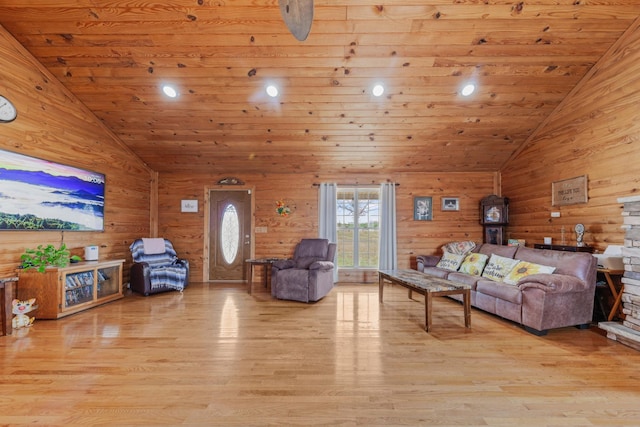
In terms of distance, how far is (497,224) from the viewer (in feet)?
17.8

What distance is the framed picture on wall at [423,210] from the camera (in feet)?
19.6

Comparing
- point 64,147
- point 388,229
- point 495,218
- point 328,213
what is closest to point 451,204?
point 495,218

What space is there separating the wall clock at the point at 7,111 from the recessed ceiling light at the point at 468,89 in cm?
529

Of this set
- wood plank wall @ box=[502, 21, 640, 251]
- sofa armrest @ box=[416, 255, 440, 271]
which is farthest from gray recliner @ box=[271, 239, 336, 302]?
wood plank wall @ box=[502, 21, 640, 251]

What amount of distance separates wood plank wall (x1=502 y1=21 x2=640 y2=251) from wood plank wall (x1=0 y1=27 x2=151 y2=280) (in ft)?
21.9

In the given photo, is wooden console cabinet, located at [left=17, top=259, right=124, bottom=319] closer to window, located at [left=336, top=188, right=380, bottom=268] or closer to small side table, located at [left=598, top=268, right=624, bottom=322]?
window, located at [left=336, top=188, right=380, bottom=268]

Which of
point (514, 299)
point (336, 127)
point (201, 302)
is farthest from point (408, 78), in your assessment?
point (201, 302)

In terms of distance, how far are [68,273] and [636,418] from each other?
5.27 m

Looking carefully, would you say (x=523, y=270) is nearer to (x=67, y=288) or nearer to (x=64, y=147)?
(x=67, y=288)

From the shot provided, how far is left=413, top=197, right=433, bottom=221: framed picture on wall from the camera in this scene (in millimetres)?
5961

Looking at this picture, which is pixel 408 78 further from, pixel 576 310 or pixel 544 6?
pixel 576 310

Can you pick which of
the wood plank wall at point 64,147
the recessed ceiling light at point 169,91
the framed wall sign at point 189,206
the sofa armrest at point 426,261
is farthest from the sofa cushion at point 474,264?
the wood plank wall at point 64,147

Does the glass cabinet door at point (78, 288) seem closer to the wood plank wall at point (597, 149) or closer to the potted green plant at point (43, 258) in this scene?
the potted green plant at point (43, 258)

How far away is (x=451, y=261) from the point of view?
495 cm
